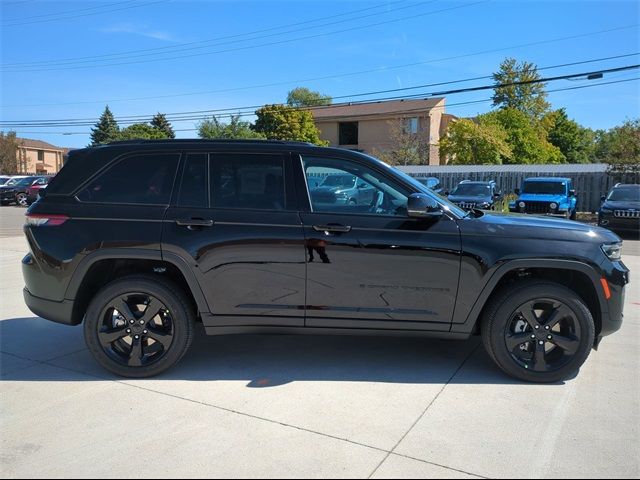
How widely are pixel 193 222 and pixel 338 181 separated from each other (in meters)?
1.24

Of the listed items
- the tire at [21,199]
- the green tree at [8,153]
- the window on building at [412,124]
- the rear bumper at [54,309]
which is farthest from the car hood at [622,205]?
the green tree at [8,153]

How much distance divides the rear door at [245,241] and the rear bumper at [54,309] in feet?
3.25

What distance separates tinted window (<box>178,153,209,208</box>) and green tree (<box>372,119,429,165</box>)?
38.1 m

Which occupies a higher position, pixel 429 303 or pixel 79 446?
pixel 429 303

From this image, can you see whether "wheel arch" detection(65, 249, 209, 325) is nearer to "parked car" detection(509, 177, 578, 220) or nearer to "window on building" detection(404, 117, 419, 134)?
"parked car" detection(509, 177, 578, 220)

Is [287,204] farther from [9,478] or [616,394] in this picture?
[616,394]

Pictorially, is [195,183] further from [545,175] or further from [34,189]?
[34,189]

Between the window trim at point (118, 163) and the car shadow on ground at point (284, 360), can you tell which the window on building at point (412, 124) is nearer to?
the car shadow on ground at point (284, 360)

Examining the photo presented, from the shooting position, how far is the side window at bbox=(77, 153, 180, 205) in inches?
169

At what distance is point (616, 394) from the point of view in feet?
13.0

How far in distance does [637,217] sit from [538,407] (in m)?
14.7

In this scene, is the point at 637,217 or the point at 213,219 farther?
the point at 637,217

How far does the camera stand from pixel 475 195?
66.5ft

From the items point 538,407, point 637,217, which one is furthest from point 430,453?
point 637,217
